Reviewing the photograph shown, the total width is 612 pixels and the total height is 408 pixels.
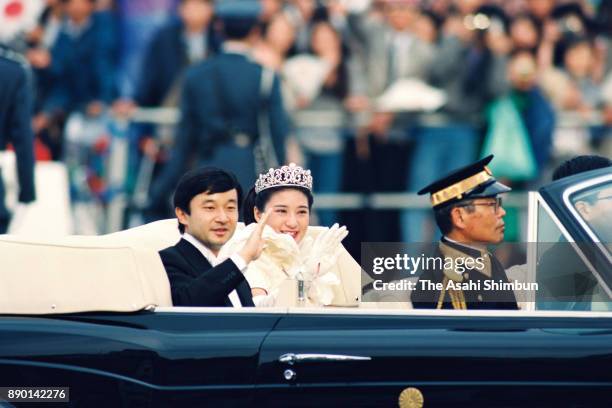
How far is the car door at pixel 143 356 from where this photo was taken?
229 inches

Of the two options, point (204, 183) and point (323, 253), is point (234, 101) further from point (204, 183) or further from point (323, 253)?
point (323, 253)

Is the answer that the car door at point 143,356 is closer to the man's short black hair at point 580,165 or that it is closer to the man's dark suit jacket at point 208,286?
the man's dark suit jacket at point 208,286

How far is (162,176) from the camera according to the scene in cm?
1139

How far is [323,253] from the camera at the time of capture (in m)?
6.67

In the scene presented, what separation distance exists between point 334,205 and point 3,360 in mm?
7040

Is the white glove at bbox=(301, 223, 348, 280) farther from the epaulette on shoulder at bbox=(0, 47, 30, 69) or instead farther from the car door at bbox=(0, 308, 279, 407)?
the epaulette on shoulder at bbox=(0, 47, 30, 69)

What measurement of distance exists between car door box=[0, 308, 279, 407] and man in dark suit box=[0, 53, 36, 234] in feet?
16.1

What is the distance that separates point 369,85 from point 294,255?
6229mm

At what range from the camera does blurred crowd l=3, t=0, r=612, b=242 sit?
12742 millimetres

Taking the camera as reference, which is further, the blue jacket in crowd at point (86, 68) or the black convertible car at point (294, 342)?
the blue jacket in crowd at point (86, 68)

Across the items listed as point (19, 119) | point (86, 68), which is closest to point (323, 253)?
point (19, 119)

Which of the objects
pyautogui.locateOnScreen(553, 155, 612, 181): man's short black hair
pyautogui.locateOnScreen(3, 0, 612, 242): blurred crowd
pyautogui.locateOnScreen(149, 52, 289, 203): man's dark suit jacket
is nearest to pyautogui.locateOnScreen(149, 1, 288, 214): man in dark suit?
pyautogui.locateOnScreen(149, 52, 289, 203): man's dark suit jacket

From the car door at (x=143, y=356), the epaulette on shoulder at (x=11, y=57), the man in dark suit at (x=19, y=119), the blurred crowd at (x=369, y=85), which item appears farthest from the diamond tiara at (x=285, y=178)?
the blurred crowd at (x=369, y=85)

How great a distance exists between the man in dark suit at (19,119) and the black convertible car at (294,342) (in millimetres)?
4735
